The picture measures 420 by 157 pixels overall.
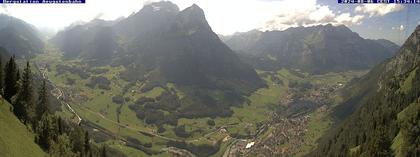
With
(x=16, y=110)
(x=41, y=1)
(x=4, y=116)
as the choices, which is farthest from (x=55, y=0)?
(x=16, y=110)

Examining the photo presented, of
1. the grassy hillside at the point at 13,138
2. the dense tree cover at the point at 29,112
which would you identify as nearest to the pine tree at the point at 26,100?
the dense tree cover at the point at 29,112

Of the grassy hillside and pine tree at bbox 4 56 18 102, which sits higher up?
pine tree at bbox 4 56 18 102

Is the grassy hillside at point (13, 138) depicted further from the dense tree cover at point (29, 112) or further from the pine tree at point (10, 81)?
the pine tree at point (10, 81)

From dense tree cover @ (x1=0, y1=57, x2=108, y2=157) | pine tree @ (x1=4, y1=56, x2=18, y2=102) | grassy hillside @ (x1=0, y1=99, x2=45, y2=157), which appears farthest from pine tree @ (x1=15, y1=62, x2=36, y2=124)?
grassy hillside @ (x1=0, y1=99, x2=45, y2=157)

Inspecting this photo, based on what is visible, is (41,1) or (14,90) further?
(14,90)

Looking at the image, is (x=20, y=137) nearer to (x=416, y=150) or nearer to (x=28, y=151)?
(x=28, y=151)

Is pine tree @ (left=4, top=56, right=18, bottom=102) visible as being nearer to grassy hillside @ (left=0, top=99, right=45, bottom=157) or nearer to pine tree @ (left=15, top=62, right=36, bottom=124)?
pine tree @ (left=15, top=62, right=36, bottom=124)

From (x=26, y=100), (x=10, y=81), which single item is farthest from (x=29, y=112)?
(x=10, y=81)

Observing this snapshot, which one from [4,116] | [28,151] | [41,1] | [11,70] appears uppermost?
[41,1]
